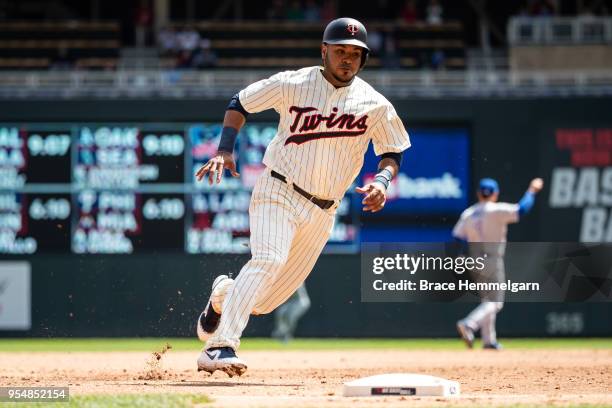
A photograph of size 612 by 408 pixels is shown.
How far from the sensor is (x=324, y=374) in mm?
10031

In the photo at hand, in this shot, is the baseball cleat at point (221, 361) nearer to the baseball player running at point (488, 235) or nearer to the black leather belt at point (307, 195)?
the black leather belt at point (307, 195)

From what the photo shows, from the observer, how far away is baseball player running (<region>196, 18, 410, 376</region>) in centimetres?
752

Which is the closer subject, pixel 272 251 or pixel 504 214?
pixel 272 251

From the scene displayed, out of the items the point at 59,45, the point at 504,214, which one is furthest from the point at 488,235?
the point at 59,45

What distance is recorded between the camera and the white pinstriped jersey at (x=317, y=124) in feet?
25.3

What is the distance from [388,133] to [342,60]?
22.9 inches

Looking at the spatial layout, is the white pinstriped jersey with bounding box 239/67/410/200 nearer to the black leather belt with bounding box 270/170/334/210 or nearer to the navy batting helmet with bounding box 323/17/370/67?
the black leather belt with bounding box 270/170/334/210

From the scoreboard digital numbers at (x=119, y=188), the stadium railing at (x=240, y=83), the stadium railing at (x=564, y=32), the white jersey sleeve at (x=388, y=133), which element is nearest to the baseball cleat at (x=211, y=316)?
the white jersey sleeve at (x=388, y=133)

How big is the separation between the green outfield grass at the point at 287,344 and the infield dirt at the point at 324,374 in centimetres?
124

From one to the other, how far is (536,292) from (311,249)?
9778 millimetres

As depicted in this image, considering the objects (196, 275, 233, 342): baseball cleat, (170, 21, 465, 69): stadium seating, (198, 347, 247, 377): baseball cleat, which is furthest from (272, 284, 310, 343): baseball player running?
(198, 347, 247, 377): baseball cleat

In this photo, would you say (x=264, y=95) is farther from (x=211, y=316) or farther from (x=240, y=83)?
(x=240, y=83)

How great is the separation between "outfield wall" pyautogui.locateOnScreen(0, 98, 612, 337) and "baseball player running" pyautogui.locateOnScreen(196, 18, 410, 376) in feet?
29.5

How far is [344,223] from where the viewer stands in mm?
16938
